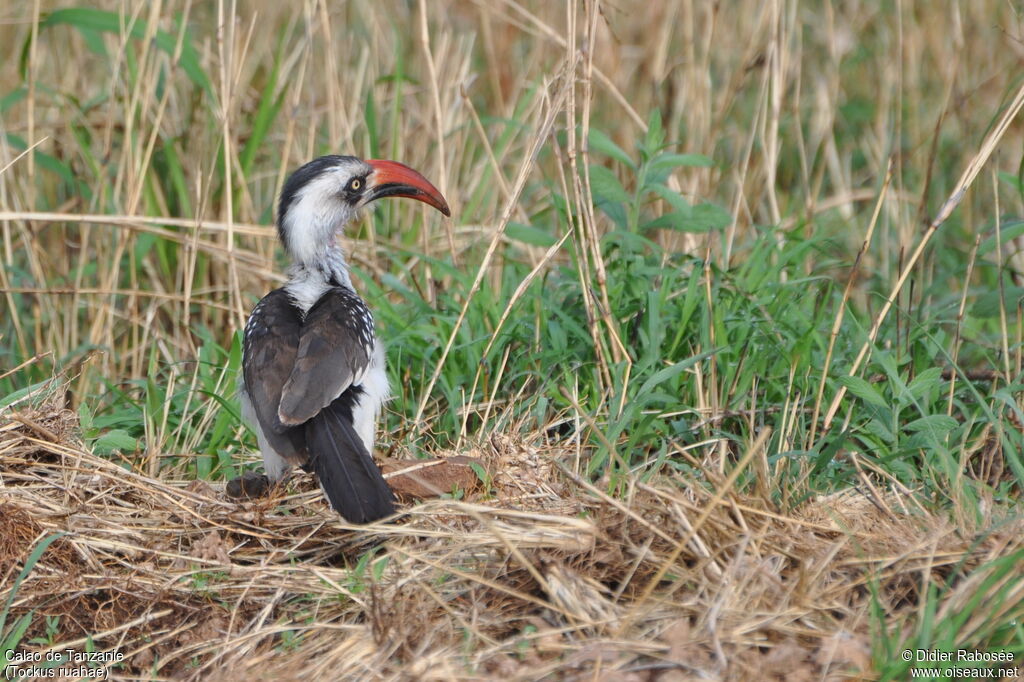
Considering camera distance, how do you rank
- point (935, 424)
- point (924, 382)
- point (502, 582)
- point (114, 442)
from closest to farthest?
point (502, 582) → point (935, 424) → point (924, 382) → point (114, 442)

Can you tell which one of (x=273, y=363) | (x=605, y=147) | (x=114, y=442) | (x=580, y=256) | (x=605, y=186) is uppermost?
(x=605, y=147)

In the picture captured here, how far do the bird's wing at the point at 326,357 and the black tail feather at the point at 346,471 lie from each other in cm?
7

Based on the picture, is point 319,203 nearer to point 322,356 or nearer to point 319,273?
point 319,273

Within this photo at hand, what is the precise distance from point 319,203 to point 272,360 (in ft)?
3.06

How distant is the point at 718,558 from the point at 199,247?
123 inches

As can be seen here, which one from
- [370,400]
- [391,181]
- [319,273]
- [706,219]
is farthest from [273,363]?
[706,219]

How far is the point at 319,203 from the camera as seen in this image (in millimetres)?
4449

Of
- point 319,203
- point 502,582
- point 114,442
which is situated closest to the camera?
point 502,582

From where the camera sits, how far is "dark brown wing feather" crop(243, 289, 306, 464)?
3510mm

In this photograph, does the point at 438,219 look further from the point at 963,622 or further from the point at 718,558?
the point at 963,622

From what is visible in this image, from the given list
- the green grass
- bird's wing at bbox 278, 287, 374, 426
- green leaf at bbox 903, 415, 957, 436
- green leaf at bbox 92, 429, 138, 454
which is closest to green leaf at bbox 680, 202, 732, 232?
the green grass

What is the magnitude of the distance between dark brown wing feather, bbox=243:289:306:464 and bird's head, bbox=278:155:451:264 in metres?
0.38

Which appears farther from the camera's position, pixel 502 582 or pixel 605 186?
pixel 605 186

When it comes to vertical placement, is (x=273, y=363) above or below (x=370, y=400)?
above
